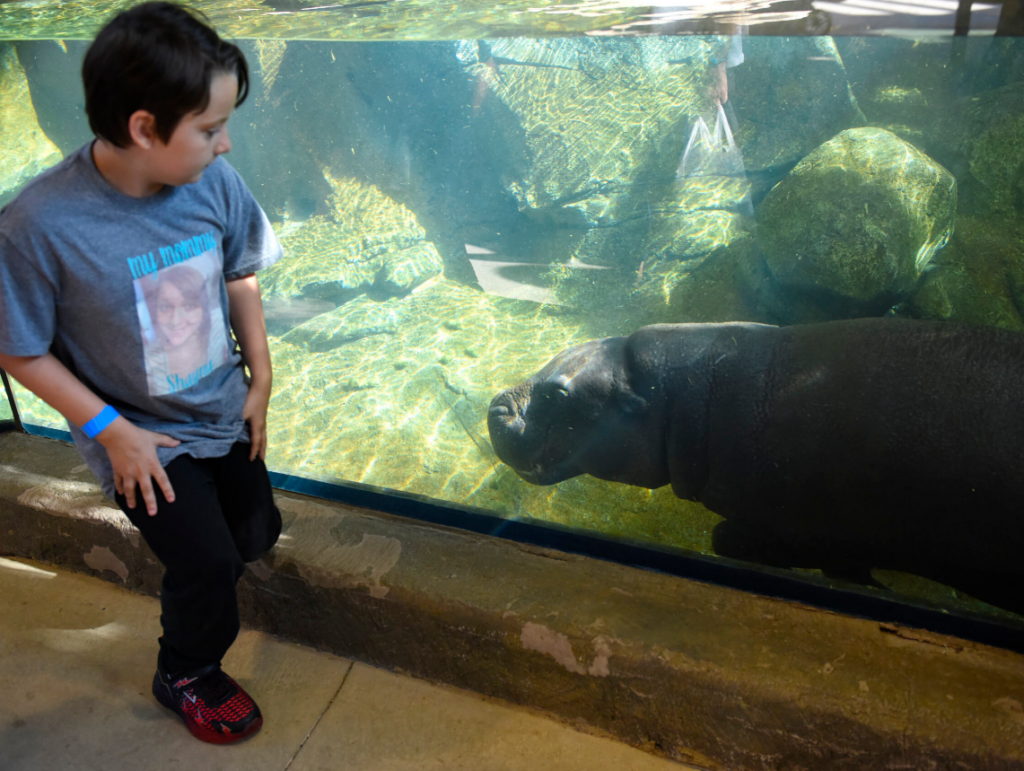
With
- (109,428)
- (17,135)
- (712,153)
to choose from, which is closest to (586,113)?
(712,153)

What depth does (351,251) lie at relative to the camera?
5.86 m

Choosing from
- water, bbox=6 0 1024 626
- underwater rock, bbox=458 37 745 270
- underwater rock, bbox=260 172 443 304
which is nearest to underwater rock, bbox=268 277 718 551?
water, bbox=6 0 1024 626

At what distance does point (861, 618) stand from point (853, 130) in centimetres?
191

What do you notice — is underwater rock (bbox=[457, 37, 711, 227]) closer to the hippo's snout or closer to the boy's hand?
the hippo's snout

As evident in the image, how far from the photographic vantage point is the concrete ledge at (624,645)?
1729 mm

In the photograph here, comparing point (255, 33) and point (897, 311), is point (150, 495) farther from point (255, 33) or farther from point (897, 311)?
point (255, 33)

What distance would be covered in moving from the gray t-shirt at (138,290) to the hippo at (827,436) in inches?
74.0

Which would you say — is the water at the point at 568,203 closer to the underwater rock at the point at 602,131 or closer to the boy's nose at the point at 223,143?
the underwater rock at the point at 602,131

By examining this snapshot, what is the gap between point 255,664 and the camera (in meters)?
2.28

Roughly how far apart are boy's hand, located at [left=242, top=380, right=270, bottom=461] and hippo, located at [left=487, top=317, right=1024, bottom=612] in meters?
1.72

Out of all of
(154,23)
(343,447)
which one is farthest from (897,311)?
(343,447)

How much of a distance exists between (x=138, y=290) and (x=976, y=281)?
301 centimetres

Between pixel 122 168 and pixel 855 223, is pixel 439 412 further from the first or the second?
pixel 122 168

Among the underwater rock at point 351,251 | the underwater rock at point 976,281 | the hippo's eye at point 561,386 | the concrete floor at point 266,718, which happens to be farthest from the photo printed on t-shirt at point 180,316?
the underwater rock at point 351,251
